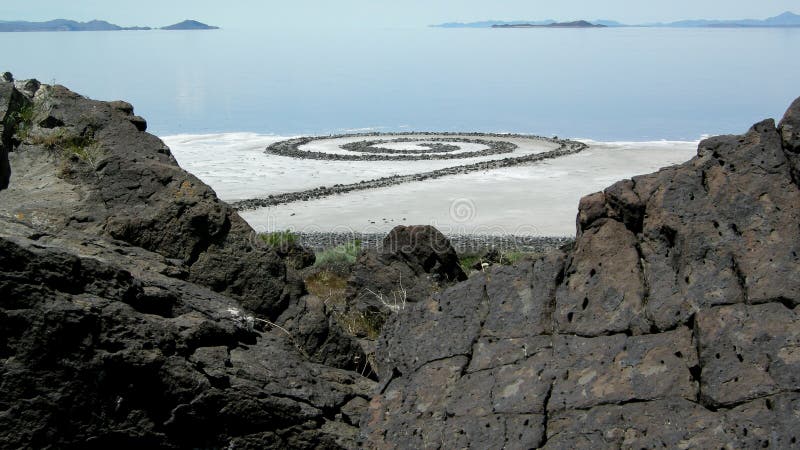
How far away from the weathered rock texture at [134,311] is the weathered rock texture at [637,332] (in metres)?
0.71

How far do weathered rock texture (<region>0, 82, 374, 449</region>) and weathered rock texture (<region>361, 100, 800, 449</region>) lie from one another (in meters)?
0.71

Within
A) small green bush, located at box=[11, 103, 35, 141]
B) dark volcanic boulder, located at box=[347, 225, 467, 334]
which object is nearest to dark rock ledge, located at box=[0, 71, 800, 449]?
small green bush, located at box=[11, 103, 35, 141]

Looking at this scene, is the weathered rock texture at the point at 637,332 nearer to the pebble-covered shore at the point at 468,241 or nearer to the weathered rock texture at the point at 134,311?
the weathered rock texture at the point at 134,311

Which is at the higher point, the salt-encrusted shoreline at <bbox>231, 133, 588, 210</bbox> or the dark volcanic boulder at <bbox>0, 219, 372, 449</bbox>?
the dark volcanic boulder at <bbox>0, 219, 372, 449</bbox>

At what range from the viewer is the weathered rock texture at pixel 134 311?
14.7 feet

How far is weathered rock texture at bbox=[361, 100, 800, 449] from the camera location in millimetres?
4492

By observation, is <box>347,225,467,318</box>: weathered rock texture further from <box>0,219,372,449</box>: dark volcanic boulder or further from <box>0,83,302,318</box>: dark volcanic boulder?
<box>0,219,372,449</box>: dark volcanic boulder

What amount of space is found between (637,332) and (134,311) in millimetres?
2885

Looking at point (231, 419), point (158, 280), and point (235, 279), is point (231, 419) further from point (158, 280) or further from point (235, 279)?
point (235, 279)

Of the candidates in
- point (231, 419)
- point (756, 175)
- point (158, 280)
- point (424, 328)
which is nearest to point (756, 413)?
point (756, 175)

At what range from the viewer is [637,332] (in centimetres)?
514

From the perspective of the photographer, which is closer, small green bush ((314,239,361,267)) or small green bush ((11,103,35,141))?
small green bush ((11,103,35,141))

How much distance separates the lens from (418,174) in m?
27.0

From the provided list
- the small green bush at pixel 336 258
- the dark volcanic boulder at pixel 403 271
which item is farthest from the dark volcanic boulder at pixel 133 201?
the small green bush at pixel 336 258
